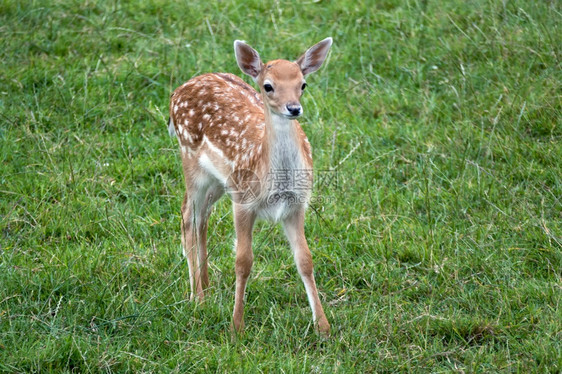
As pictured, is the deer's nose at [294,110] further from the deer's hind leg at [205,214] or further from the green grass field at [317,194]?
the deer's hind leg at [205,214]

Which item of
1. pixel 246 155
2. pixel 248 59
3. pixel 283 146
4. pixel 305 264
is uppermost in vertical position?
pixel 248 59

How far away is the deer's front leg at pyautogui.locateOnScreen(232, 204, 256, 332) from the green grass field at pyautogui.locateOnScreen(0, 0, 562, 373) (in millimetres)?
94

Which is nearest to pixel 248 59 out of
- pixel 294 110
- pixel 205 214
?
pixel 294 110

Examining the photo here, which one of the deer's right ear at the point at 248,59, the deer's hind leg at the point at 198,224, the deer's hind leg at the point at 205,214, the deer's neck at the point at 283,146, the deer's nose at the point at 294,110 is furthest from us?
the deer's hind leg at the point at 205,214

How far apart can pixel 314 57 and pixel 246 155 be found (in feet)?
2.23

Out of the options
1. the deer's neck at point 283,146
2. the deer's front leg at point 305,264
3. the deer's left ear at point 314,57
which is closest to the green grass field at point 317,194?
the deer's front leg at point 305,264

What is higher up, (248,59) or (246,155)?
(248,59)

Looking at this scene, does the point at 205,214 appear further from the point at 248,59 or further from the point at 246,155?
the point at 248,59

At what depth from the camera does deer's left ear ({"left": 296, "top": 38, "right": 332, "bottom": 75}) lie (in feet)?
15.8

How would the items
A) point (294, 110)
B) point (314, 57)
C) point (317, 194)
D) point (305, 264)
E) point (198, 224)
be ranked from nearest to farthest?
point (294, 110) → point (305, 264) → point (314, 57) → point (198, 224) → point (317, 194)

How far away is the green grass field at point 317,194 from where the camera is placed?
4348 millimetres

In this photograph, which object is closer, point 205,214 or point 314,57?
point 314,57

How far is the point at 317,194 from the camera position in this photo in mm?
5824

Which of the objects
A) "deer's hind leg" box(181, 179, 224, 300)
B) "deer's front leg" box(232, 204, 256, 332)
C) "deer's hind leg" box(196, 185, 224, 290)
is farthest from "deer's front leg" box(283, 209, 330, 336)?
"deer's hind leg" box(196, 185, 224, 290)
